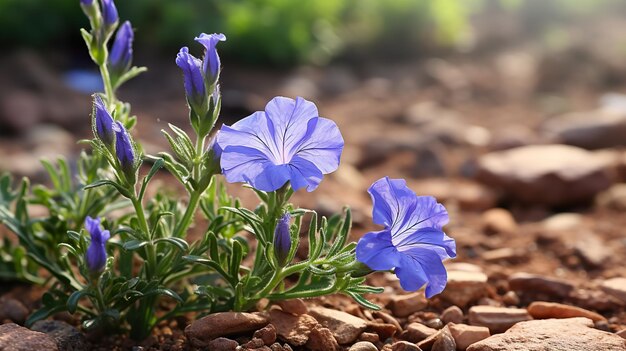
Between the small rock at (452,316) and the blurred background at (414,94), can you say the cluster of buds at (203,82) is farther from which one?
the blurred background at (414,94)

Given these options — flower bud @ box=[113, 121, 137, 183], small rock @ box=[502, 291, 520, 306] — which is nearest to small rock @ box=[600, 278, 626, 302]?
small rock @ box=[502, 291, 520, 306]

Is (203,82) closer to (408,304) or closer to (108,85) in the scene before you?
(108,85)

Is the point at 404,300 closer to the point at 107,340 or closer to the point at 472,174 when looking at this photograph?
the point at 107,340

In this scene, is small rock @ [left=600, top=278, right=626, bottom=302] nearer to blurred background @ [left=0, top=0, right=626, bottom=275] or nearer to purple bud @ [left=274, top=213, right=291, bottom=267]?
blurred background @ [left=0, top=0, right=626, bottom=275]

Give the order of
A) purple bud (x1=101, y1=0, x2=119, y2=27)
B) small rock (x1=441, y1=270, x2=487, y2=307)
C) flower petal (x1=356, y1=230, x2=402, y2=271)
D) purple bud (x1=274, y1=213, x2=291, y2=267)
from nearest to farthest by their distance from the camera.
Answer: flower petal (x1=356, y1=230, x2=402, y2=271), purple bud (x1=274, y1=213, x2=291, y2=267), purple bud (x1=101, y1=0, x2=119, y2=27), small rock (x1=441, y1=270, x2=487, y2=307)

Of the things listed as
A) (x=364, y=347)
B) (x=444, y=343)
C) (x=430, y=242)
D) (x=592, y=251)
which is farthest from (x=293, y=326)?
(x=592, y=251)

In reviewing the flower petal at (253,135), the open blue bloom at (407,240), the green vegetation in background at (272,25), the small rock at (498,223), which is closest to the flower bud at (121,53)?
the flower petal at (253,135)
